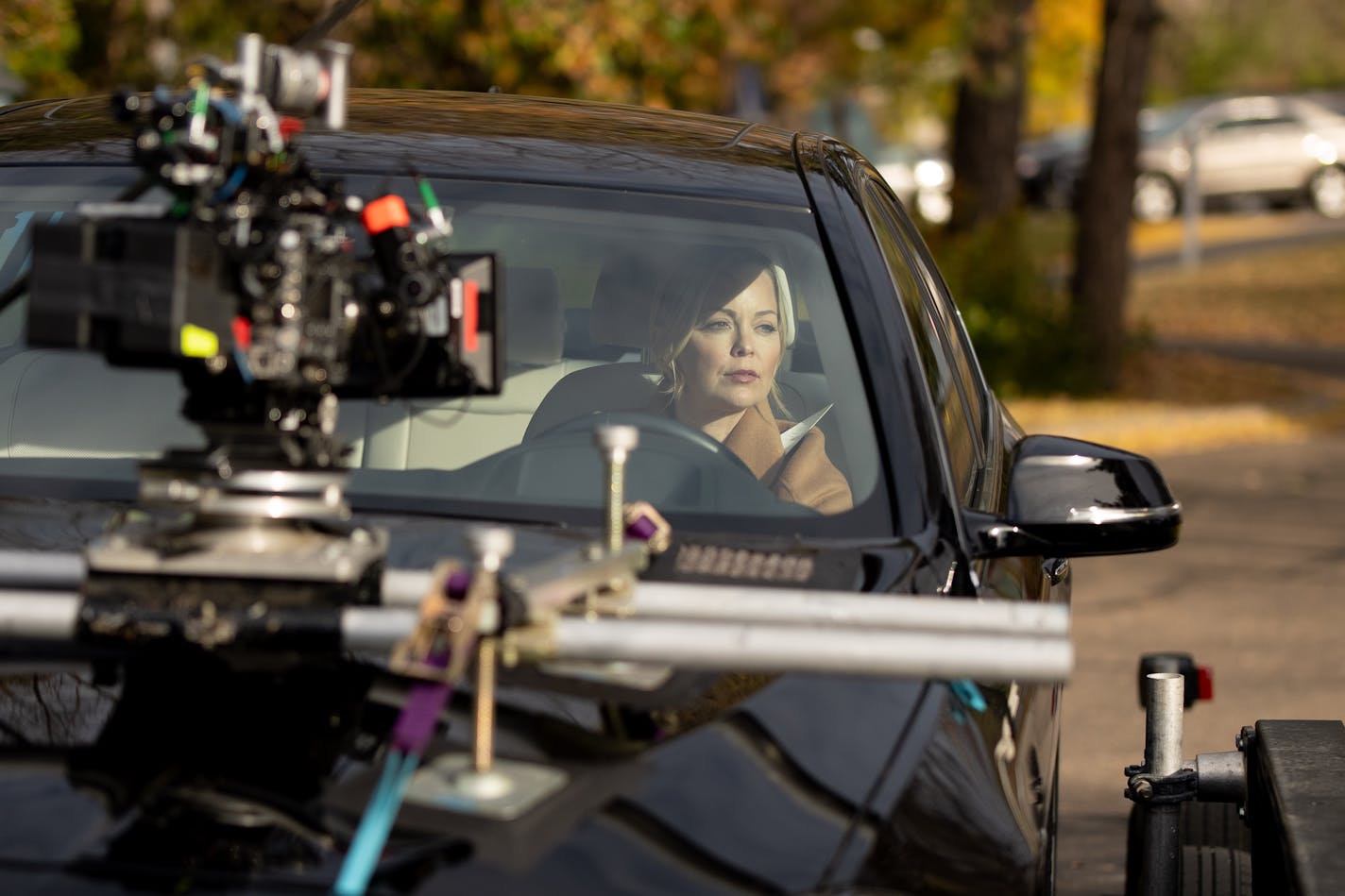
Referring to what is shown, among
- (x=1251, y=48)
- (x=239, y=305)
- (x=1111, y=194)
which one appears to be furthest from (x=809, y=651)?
(x=1251, y=48)

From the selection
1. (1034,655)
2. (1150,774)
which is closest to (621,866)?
(1034,655)

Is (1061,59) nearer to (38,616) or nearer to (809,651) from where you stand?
(809,651)

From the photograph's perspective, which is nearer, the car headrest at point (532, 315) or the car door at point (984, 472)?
the car door at point (984, 472)

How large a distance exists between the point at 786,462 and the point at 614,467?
3.39 feet

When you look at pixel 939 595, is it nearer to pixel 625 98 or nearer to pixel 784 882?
pixel 784 882

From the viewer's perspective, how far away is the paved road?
616cm

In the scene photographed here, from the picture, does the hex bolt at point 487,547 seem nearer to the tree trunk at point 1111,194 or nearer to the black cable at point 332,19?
the black cable at point 332,19

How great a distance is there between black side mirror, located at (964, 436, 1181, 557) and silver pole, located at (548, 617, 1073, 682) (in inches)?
30.8

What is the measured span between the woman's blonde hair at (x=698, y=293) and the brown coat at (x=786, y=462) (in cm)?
5

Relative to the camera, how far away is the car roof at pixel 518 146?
355 cm

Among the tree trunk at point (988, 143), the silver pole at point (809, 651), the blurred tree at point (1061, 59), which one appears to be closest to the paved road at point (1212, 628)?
the silver pole at point (809, 651)

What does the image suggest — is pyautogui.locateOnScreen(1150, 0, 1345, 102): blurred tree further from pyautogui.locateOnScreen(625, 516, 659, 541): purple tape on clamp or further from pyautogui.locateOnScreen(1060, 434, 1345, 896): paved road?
pyautogui.locateOnScreen(625, 516, 659, 541): purple tape on clamp

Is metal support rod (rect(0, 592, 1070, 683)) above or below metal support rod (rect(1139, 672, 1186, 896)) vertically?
above

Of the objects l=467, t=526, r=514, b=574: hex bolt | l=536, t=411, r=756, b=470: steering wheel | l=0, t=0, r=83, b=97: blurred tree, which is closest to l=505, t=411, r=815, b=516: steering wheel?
l=536, t=411, r=756, b=470: steering wheel
